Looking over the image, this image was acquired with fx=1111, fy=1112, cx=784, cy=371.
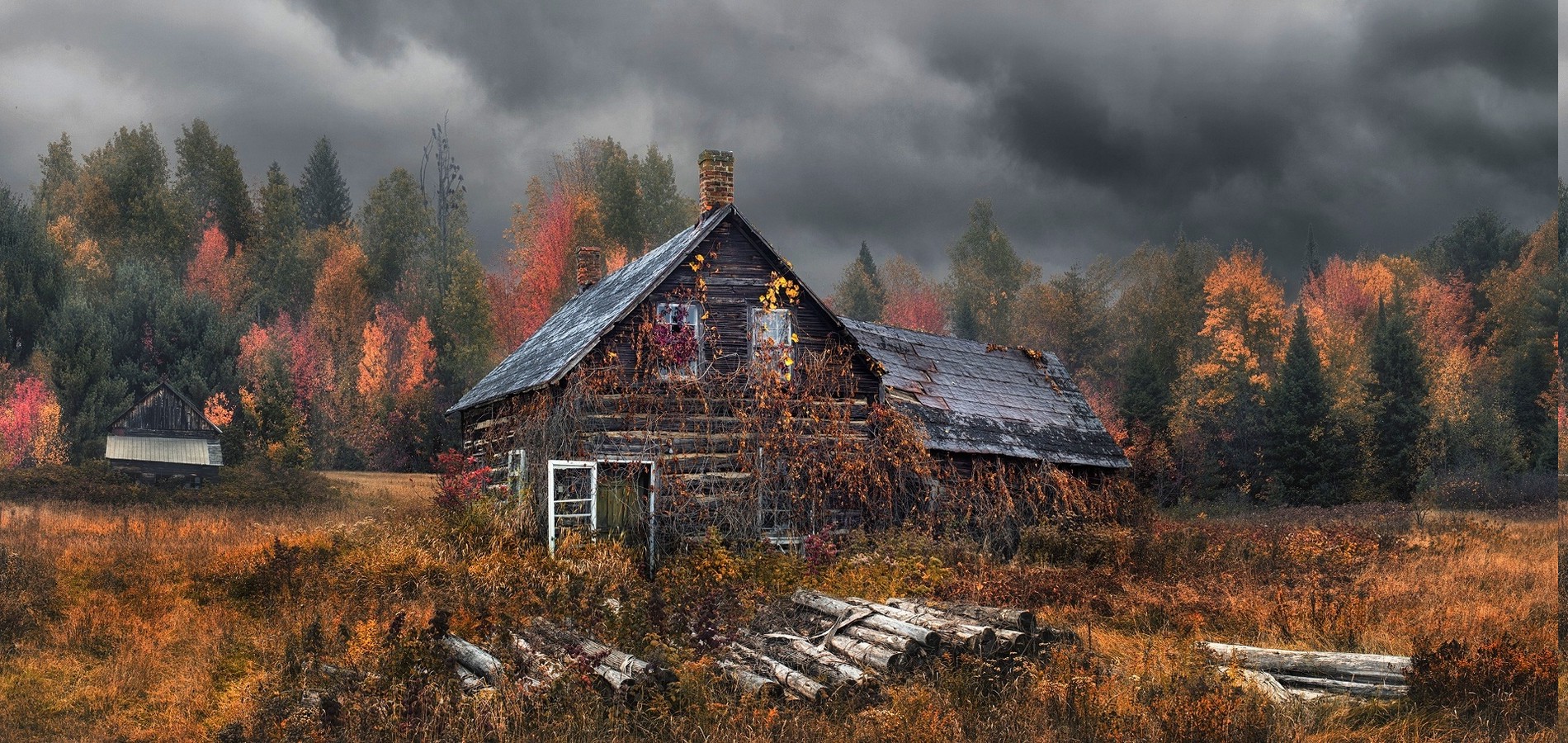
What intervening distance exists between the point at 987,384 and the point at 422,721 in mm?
20381

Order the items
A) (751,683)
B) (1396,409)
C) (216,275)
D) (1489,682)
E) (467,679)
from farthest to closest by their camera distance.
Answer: (216,275), (1396,409), (467,679), (751,683), (1489,682)

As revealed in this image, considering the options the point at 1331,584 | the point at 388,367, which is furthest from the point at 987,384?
the point at 388,367

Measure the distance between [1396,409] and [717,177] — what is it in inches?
1156

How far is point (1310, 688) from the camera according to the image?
9602 millimetres

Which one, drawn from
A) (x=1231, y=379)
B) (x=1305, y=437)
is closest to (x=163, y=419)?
(x=1305, y=437)

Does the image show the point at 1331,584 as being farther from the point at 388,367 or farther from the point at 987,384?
the point at 388,367

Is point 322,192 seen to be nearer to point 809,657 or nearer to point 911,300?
point 911,300

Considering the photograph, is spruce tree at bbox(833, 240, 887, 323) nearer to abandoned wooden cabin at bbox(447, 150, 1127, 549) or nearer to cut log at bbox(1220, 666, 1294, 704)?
abandoned wooden cabin at bbox(447, 150, 1127, 549)

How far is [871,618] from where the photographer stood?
10789 millimetres

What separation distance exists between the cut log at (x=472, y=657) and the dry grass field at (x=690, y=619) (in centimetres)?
39

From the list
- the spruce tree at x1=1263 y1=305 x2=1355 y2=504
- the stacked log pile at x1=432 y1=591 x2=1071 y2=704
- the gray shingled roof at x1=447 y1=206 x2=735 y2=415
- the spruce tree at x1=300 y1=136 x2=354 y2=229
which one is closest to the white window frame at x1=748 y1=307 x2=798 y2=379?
the gray shingled roof at x1=447 y1=206 x2=735 y2=415

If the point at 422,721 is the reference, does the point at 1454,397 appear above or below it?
above

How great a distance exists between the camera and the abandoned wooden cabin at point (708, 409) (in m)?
18.7

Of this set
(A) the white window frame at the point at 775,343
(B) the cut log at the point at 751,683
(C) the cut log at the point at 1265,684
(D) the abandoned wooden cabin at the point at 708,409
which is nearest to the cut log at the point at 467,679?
(B) the cut log at the point at 751,683
